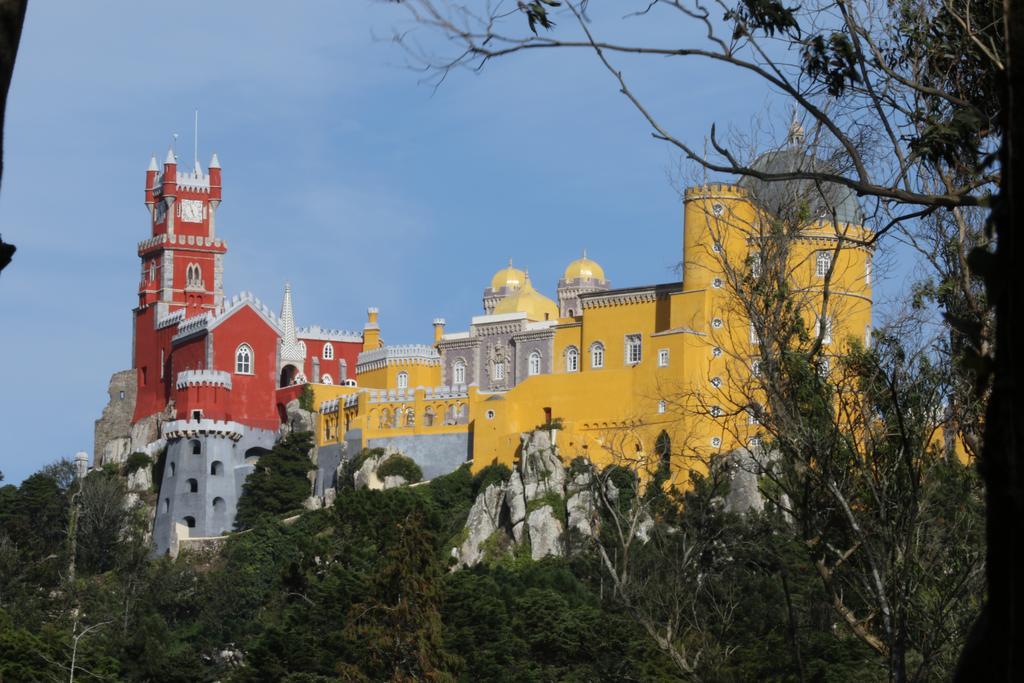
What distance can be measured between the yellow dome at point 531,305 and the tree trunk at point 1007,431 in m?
62.2

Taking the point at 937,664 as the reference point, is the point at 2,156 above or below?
above

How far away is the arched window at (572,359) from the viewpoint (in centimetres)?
6069

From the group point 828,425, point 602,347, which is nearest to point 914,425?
point 828,425

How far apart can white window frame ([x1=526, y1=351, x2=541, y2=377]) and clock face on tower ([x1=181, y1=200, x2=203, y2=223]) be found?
1658 centimetres

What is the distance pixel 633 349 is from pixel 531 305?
10142mm

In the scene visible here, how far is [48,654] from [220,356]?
27044 mm

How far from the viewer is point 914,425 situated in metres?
19.0

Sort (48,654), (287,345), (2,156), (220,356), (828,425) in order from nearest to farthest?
(2,156), (828,425), (48,654), (220,356), (287,345)

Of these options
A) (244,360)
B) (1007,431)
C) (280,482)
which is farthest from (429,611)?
(1007,431)

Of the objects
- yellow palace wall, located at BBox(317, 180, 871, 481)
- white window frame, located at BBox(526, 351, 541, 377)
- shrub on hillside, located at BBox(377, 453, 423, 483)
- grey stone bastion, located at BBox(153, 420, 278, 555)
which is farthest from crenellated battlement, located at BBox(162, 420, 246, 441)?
white window frame, located at BBox(526, 351, 541, 377)

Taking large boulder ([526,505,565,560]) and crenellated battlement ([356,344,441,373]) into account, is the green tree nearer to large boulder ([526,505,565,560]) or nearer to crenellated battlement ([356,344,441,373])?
crenellated battlement ([356,344,441,373])

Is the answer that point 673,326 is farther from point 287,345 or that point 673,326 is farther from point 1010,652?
point 1010,652

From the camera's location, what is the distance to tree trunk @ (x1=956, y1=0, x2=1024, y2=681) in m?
4.34

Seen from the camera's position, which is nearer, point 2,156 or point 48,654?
point 2,156
